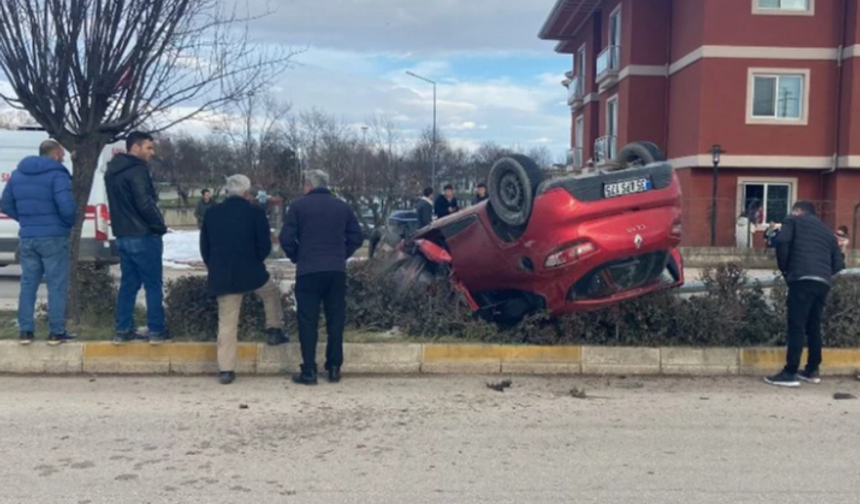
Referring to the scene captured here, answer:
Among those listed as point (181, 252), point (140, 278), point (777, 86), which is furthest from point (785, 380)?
point (181, 252)

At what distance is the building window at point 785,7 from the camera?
2350 centimetres

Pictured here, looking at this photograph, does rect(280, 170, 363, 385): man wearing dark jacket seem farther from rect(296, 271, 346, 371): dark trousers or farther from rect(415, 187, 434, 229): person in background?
rect(415, 187, 434, 229): person in background

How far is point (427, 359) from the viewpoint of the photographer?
728 centimetres

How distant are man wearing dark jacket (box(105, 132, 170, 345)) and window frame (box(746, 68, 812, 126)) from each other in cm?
2075

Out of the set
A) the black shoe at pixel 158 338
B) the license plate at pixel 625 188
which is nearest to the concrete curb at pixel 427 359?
the black shoe at pixel 158 338

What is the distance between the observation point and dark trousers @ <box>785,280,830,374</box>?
271 inches

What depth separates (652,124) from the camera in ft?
91.2

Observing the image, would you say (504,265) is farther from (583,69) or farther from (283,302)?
(583,69)

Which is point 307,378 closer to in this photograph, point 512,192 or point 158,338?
point 158,338

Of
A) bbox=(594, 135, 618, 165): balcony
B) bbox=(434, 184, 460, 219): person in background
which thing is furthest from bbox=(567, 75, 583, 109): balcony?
bbox=(434, 184, 460, 219): person in background

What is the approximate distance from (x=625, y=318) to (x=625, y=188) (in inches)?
50.8

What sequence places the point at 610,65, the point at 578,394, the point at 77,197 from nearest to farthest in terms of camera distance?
the point at 578,394, the point at 77,197, the point at 610,65

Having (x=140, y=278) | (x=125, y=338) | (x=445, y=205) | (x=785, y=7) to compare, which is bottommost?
(x=125, y=338)

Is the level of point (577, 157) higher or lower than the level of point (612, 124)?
lower
